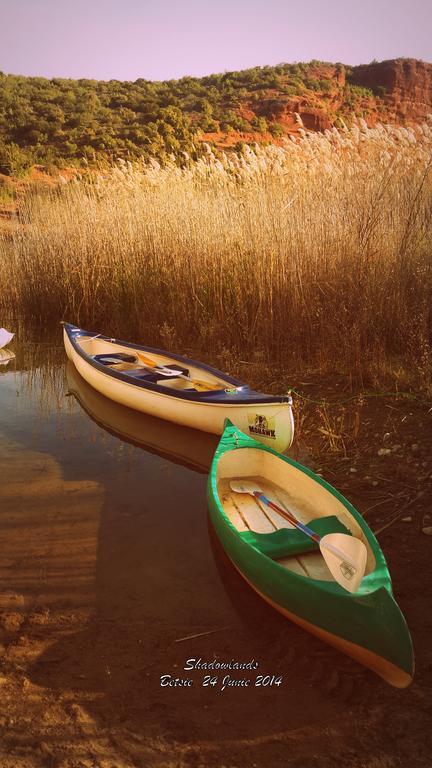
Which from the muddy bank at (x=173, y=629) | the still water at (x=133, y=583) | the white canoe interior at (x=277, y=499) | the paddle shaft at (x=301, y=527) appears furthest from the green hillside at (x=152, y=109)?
the paddle shaft at (x=301, y=527)

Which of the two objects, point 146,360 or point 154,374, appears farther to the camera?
point 146,360

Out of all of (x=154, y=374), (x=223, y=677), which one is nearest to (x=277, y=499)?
(x=223, y=677)

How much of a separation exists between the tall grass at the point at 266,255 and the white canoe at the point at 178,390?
3.08 feet

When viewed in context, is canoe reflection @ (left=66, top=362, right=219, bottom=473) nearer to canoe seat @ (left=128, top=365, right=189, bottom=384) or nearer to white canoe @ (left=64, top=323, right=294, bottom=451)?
white canoe @ (left=64, top=323, right=294, bottom=451)

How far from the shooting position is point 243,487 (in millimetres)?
4273

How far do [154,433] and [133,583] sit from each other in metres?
2.70

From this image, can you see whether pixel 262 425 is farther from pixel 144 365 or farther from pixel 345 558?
pixel 144 365

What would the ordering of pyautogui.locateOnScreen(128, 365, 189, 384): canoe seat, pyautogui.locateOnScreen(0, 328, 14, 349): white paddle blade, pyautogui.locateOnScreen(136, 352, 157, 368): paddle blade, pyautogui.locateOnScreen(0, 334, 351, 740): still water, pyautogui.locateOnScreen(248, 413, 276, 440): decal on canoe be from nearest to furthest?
1. pyautogui.locateOnScreen(0, 334, 351, 740): still water
2. pyautogui.locateOnScreen(248, 413, 276, 440): decal on canoe
3. pyautogui.locateOnScreen(128, 365, 189, 384): canoe seat
4. pyautogui.locateOnScreen(136, 352, 157, 368): paddle blade
5. pyautogui.locateOnScreen(0, 328, 14, 349): white paddle blade

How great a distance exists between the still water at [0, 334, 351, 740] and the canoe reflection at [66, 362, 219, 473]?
2 centimetres

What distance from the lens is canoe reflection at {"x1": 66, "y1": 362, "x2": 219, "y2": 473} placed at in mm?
5566

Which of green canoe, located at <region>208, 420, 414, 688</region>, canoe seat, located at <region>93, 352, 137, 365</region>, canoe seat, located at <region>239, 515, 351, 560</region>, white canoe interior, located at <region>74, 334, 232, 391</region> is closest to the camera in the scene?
green canoe, located at <region>208, 420, 414, 688</region>

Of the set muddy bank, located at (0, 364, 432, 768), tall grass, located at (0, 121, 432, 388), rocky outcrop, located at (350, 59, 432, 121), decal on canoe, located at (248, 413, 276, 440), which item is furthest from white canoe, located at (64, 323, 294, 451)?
rocky outcrop, located at (350, 59, 432, 121)

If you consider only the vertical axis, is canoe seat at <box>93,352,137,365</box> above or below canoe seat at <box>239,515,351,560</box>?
below

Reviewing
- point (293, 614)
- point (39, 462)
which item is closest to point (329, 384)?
point (39, 462)
